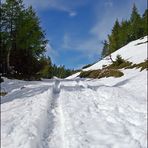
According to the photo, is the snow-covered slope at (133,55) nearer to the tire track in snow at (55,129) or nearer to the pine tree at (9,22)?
the pine tree at (9,22)

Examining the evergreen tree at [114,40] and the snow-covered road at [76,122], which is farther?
the evergreen tree at [114,40]

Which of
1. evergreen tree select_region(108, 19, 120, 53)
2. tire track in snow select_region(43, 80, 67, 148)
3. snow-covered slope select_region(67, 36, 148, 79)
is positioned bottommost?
tire track in snow select_region(43, 80, 67, 148)

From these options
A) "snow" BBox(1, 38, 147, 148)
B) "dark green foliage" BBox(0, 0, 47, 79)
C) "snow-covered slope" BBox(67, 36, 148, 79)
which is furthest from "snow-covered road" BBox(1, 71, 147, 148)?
"snow-covered slope" BBox(67, 36, 148, 79)

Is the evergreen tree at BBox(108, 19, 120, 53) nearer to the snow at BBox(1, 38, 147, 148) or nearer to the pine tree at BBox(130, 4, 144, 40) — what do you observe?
the pine tree at BBox(130, 4, 144, 40)

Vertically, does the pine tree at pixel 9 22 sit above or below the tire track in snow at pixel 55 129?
above

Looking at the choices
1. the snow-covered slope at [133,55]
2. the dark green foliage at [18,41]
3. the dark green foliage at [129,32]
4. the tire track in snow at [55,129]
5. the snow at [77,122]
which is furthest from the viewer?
the dark green foliage at [129,32]

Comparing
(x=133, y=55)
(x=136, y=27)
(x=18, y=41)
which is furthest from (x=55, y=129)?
(x=136, y=27)

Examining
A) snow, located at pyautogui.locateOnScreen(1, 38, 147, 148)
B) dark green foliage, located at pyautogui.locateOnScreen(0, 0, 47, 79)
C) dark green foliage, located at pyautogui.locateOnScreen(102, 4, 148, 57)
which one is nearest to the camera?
snow, located at pyautogui.locateOnScreen(1, 38, 147, 148)

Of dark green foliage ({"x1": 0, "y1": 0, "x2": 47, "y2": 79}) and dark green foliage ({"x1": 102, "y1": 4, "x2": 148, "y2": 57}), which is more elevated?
dark green foliage ({"x1": 102, "y1": 4, "x2": 148, "y2": 57})

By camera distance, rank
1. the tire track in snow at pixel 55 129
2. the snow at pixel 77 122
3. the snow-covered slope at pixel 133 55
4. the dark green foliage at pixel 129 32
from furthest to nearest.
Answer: the dark green foliage at pixel 129 32
the snow-covered slope at pixel 133 55
the snow at pixel 77 122
the tire track in snow at pixel 55 129

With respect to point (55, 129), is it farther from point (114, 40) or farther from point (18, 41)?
point (114, 40)

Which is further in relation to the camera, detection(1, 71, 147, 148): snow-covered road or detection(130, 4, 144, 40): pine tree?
detection(130, 4, 144, 40): pine tree

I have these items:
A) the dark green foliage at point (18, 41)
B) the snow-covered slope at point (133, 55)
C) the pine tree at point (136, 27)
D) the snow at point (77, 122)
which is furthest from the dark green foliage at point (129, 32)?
the snow at point (77, 122)

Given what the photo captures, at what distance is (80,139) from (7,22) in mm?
34740
